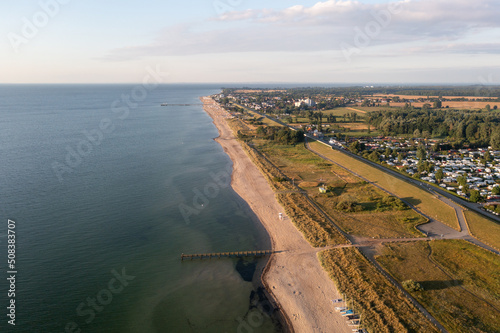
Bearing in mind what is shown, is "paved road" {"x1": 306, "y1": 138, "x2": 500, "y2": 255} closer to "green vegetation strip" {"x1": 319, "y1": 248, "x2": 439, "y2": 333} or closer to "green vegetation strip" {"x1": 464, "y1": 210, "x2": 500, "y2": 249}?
"green vegetation strip" {"x1": 464, "y1": 210, "x2": 500, "y2": 249}

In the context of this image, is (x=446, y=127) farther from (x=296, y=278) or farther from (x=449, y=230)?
(x=296, y=278)

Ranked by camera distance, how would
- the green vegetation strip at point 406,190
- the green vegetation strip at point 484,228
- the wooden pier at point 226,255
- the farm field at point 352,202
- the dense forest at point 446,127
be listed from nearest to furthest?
the wooden pier at point 226,255
the green vegetation strip at point 484,228
the farm field at point 352,202
the green vegetation strip at point 406,190
the dense forest at point 446,127

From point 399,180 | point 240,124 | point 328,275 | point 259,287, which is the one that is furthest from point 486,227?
point 240,124

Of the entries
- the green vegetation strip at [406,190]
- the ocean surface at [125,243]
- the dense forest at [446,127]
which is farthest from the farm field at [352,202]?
the dense forest at [446,127]

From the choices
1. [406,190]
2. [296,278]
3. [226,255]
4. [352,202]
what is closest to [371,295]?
[296,278]

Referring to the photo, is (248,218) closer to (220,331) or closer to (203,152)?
(220,331)

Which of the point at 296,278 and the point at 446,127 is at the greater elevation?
the point at 446,127

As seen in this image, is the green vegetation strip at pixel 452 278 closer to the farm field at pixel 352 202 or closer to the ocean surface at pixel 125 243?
the farm field at pixel 352 202
